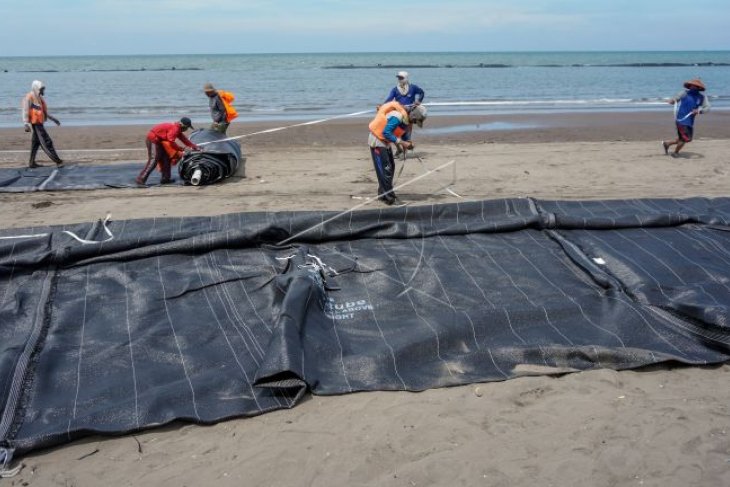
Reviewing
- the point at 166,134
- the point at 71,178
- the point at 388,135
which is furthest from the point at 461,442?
the point at 71,178

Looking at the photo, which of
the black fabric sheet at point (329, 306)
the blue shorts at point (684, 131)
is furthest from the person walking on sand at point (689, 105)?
the black fabric sheet at point (329, 306)

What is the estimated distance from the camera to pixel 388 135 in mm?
7309

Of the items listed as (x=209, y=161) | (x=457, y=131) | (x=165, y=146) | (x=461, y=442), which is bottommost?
(x=461, y=442)

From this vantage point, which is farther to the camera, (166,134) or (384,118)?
(166,134)

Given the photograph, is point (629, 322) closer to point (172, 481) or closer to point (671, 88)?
point (172, 481)

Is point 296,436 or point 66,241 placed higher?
point 66,241

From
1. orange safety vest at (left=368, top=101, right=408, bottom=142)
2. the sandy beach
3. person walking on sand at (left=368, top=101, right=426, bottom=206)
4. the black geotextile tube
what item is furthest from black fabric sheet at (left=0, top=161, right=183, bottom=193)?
the sandy beach

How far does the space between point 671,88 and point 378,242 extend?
35.4m

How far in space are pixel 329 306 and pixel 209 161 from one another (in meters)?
4.91

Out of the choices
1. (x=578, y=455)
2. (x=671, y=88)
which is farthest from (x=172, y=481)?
(x=671, y=88)

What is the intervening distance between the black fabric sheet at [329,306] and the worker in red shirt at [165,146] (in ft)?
9.57

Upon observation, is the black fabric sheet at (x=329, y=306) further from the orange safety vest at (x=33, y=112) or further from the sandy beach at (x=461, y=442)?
the orange safety vest at (x=33, y=112)

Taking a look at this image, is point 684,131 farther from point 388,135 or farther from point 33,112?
point 33,112

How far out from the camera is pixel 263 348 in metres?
4.12
